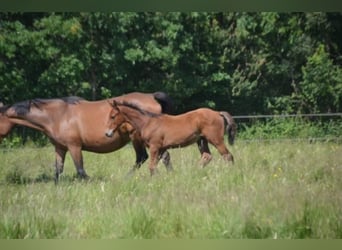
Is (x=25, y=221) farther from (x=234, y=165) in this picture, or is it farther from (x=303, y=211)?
(x=303, y=211)

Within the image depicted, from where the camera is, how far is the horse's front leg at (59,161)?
3.66 m

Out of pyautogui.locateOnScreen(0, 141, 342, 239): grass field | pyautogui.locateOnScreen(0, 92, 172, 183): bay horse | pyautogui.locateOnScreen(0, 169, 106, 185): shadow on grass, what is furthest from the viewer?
pyautogui.locateOnScreen(0, 92, 172, 183): bay horse

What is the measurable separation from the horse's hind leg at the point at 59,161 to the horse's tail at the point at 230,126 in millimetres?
956

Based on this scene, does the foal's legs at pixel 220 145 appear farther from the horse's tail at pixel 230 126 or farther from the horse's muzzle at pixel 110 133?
the horse's muzzle at pixel 110 133

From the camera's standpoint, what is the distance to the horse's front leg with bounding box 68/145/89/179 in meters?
3.66

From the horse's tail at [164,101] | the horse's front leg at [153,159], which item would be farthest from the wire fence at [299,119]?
the horse's front leg at [153,159]

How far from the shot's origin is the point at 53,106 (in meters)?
3.77

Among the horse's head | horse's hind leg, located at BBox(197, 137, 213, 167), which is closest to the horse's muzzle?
the horse's head

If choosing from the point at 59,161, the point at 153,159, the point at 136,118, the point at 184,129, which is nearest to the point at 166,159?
the point at 153,159

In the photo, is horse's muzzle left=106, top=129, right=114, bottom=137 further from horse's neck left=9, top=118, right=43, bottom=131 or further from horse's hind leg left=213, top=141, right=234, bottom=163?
horse's hind leg left=213, top=141, right=234, bottom=163

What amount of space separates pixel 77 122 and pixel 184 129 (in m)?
0.67

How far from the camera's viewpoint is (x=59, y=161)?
12.1ft

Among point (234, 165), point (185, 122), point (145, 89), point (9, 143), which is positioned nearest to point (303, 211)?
point (234, 165)

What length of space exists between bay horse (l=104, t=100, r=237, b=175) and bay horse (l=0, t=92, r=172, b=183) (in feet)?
0.15
